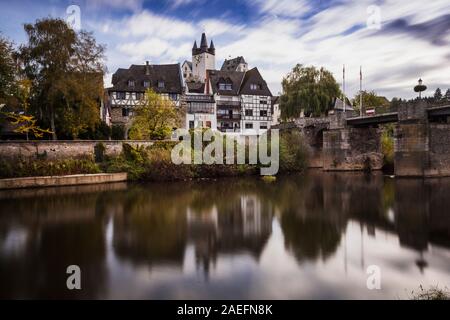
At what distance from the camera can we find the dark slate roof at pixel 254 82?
5062cm

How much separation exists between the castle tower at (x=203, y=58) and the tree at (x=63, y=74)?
60002mm

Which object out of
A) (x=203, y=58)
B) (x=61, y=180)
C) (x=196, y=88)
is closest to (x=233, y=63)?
(x=203, y=58)

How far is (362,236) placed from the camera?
40.8 feet

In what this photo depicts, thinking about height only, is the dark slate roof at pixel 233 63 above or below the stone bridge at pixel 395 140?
above

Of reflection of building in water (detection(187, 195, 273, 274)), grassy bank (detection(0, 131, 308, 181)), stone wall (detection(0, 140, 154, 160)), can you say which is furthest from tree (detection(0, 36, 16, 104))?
reflection of building in water (detection(187, 195, 273, 274))

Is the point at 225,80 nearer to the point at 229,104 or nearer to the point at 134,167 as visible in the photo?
the point at 229,104

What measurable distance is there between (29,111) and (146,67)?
19.1 m

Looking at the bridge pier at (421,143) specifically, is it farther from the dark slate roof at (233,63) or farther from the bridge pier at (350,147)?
the dark slate roof at (233,63)

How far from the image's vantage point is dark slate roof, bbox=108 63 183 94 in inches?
1745

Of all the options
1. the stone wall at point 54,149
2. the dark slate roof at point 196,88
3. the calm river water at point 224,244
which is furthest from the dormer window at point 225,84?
the calm river water at point 224,244

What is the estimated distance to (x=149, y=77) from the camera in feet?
151

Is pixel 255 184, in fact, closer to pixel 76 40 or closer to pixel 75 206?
pixel 75 206

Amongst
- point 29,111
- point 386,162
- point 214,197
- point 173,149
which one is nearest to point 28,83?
point 29,111

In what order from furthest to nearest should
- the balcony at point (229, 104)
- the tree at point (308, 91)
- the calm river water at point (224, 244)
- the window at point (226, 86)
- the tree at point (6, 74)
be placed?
the window at point (226, 86)
the balcony at point (229, 104)
the tree at point (308, 91)
the tree at point (6, 74)
the calm river water at point (224, 244)
